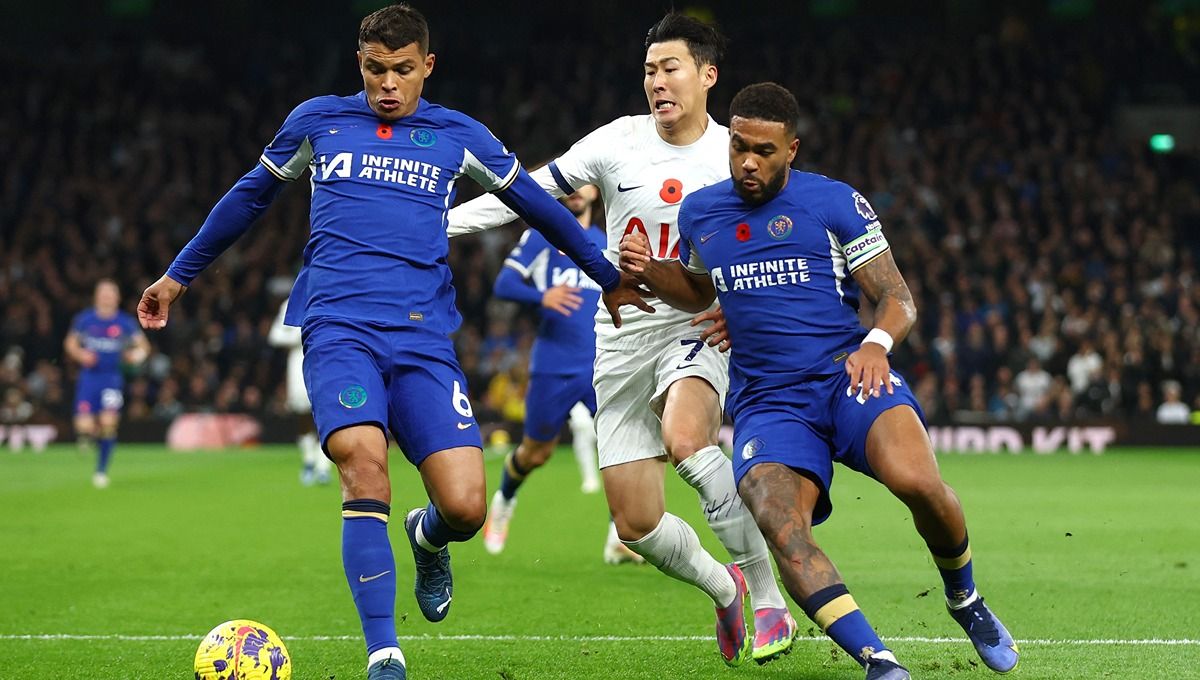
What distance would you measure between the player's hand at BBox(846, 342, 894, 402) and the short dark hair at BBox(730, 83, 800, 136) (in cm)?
91

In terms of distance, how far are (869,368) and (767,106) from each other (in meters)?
1.08

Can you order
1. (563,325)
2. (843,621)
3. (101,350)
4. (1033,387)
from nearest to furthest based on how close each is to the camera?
(843,621) < (563,325) < (101,350) < (1033,387)

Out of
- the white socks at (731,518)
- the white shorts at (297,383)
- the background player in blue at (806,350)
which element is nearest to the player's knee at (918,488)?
the background player in blue at (806,350)

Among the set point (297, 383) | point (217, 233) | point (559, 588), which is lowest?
point (297, 383)

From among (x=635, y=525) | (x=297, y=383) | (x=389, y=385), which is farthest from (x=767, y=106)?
(x=297, y=383)

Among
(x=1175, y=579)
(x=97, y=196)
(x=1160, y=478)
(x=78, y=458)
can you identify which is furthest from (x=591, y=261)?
(x=97, y=196)

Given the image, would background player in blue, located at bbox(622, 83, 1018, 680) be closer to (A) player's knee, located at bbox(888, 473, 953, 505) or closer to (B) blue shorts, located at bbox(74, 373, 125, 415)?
(A) player's knee, located at bbox(888, 473, 953, 505)

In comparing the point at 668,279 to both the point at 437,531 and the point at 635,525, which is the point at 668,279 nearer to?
the point at 635,525

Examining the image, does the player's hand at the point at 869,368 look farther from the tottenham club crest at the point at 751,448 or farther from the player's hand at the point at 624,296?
the player's hand at the point at 624,296

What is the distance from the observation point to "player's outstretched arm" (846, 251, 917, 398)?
510 centimetres

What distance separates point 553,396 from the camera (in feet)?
32.2

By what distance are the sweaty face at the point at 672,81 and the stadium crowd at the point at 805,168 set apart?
50.3 ft

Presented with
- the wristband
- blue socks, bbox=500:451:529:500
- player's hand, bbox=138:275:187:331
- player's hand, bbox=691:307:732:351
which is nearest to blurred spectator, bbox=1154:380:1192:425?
blue socks, bbox=500:451:529:500

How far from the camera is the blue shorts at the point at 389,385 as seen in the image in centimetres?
524
